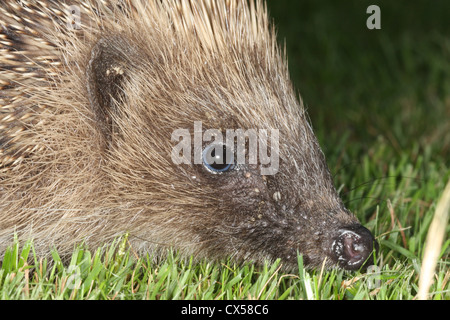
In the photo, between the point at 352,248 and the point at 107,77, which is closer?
the point at 352,248

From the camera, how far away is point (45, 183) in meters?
2.44

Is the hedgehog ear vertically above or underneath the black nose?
above

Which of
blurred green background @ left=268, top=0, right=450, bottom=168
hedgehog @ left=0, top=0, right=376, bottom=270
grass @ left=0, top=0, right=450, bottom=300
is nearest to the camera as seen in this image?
grass @ left=0, top=0, right=450, bottom=300

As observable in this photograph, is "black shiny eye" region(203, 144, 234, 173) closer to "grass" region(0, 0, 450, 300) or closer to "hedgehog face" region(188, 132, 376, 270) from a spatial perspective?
"hedgehog face" region(188, 132, 376, 270)

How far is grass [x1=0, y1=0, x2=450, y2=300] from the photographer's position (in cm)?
218

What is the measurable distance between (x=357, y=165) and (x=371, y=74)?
1627 millimetres

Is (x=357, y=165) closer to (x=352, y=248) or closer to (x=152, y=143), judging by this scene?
(x=352, y=248)

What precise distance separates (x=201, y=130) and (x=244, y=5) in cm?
57

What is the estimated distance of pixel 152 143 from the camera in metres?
2.43

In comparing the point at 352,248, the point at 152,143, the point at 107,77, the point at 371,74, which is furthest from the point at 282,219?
the point at 371,74

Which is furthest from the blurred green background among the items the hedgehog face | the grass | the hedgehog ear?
the hedgehog ear

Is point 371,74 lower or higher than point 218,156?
higher

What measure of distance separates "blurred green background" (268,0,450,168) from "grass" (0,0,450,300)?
0.01 m

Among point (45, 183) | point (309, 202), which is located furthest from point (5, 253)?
point (309, 202)
